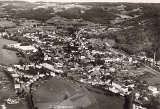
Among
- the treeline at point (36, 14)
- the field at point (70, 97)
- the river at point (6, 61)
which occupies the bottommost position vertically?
the field at point (70, 97)

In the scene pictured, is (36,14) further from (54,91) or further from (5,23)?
(54,91)

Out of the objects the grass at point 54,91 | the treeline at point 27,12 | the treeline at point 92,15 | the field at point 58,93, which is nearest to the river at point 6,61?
the field at point 58,93

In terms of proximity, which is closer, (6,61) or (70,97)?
(70,97)

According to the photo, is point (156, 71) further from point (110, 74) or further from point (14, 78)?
point (14, 78)

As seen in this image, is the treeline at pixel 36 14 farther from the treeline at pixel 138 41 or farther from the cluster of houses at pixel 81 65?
the treeline at pixel 138 41

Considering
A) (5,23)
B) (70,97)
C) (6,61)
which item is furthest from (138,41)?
(5,23)

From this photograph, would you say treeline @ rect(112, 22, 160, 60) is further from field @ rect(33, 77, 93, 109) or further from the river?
the river

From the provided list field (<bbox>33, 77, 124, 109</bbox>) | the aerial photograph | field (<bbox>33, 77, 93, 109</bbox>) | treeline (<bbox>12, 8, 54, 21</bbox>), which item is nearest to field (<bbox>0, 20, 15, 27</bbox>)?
the aerial photograph

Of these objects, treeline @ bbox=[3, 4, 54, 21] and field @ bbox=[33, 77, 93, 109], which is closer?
field @ bbox=[33, 77, 93, 109]

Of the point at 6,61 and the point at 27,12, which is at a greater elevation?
the point at 27,12
